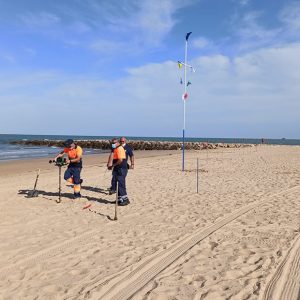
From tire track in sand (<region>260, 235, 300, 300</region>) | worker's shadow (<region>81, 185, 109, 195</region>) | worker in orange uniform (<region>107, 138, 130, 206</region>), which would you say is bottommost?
worker's shadow (<region>81, 185, 109, 195</region>)

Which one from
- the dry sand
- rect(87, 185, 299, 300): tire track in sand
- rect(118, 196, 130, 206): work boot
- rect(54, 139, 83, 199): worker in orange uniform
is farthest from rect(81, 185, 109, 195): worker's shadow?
rect(87, 185, 299, 300): tire track in sand

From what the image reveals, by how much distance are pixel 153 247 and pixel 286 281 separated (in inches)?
86.6

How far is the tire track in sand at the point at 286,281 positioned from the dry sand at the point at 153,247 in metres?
0.01

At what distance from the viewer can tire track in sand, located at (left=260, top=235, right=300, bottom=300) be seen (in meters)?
4.39

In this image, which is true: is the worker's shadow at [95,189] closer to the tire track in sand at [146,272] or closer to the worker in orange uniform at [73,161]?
the worker in orange uniform at [73,161]

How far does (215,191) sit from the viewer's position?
12242 millimetres

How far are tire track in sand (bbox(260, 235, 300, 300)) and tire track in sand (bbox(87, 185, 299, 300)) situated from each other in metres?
1.41

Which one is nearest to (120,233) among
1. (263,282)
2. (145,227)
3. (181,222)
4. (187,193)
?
(145,227)

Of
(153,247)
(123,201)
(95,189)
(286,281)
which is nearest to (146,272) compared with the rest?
(153,247)

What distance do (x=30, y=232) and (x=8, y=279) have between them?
90.4 inches

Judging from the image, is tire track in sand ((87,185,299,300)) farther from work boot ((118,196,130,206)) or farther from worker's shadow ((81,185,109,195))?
worker's shadow ((81,185,109,195))

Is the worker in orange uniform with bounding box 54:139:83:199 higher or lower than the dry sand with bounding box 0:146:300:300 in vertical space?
higher

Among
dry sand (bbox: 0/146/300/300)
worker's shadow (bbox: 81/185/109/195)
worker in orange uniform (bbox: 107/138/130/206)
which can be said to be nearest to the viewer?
dry sand (bbox: 0/146/300/300)

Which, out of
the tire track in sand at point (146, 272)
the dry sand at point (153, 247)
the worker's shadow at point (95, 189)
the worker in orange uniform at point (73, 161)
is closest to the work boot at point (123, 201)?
the dry sand at point (153, 247)
